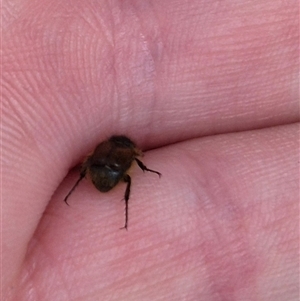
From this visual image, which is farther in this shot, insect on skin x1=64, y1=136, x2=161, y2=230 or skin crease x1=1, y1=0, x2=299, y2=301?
insect on skin x1=64, y1=136, x2=161, y2=230

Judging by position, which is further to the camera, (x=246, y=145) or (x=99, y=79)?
(x=246, y=145)

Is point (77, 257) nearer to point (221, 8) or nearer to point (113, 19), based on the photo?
point (113, 19)

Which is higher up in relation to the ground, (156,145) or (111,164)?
(111,164)

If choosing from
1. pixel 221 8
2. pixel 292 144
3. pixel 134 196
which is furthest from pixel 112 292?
pixel 221 8

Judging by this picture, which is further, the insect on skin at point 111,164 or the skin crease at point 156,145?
the insect on skin at point 111,164

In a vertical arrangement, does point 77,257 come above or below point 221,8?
below
